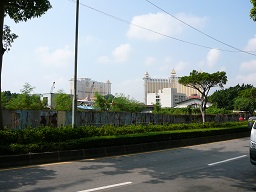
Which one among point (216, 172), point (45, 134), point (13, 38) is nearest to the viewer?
point (216, 172)

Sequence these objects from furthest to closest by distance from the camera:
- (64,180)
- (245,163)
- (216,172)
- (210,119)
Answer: (210,119) → (245,163) → (216,172) → (64,180)

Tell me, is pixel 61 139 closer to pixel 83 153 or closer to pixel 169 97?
pixel 83 153

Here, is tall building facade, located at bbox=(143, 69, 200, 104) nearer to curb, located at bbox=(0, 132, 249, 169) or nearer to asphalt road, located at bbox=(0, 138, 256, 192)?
curb, located at bbox=(0, 132, 249, 169)

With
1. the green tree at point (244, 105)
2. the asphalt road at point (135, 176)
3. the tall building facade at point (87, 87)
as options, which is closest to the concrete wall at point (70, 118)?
the asphalt road at point (135, 176)

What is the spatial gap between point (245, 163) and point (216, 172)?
82.6 inches

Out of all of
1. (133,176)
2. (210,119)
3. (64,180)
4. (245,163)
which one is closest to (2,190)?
(64,180)

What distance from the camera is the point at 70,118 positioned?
780 inches

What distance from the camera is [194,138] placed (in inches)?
703

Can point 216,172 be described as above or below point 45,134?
below

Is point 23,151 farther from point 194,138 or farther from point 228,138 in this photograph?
point 228,138

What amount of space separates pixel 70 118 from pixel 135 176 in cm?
1238

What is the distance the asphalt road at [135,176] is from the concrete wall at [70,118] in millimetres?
7715

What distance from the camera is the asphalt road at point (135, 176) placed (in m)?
6.84

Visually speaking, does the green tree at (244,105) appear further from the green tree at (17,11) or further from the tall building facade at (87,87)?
the green tree at (17,11)
